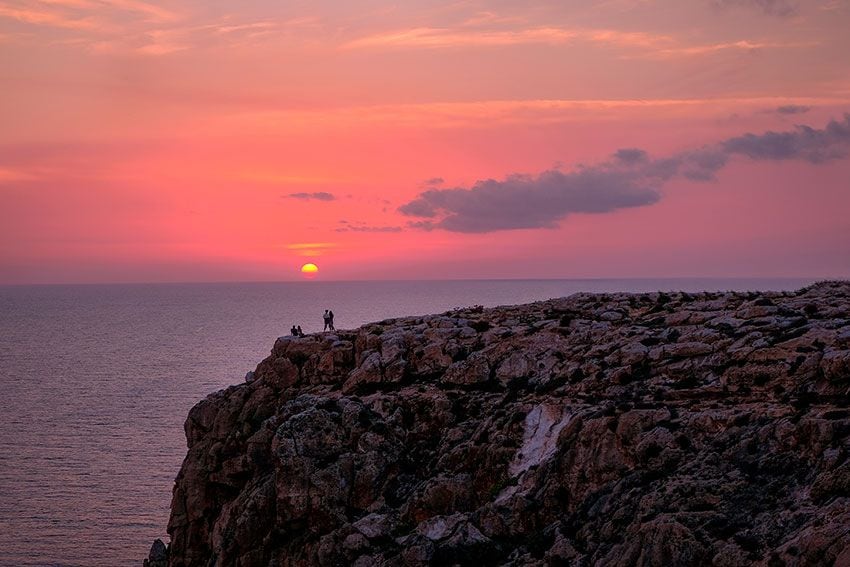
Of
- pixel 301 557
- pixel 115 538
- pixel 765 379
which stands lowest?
pixel 115 538

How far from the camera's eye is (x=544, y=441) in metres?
31.9

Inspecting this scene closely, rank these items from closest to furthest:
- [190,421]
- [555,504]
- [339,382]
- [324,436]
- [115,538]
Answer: [555,504] < [324,436] < [339,382] < [190,421] < [115,538]

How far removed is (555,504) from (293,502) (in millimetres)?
10321

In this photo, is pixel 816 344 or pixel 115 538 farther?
pixel 115 538

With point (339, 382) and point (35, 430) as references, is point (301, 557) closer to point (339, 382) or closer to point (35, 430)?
point (339, 382)

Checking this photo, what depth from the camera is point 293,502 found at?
113ft

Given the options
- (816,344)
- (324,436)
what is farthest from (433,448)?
(816,344)

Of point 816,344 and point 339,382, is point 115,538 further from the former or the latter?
point 816,344

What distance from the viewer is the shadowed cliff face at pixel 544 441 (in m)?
24.7

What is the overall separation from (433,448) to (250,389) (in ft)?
40.7

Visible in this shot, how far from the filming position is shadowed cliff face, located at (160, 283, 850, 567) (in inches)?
972

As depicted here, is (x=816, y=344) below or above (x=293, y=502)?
above

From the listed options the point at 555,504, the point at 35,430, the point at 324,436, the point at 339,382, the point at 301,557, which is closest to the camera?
the point at 555,504

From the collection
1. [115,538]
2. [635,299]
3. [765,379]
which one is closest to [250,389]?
[635,299]
